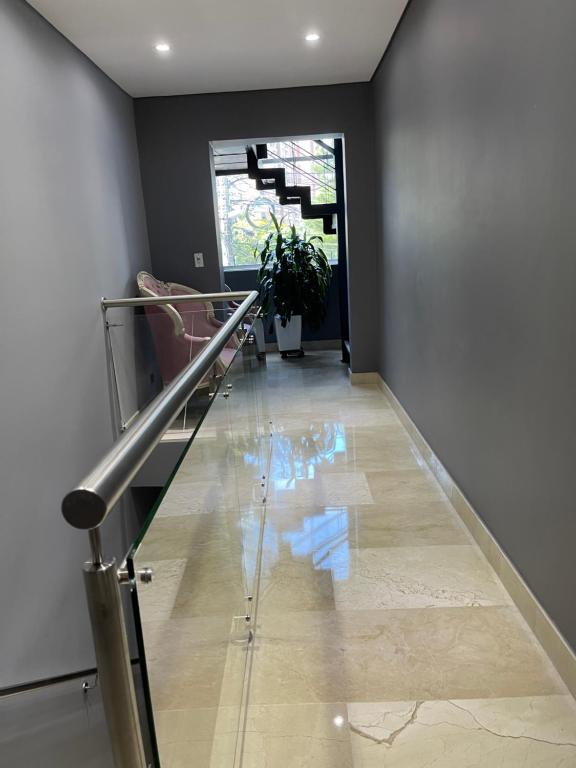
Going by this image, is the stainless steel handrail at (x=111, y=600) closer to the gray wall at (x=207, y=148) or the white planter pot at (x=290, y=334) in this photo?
the gray wall at (x=207, y=148)

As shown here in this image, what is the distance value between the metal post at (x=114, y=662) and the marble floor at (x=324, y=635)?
0.09 meters

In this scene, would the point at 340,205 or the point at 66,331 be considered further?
the point at 340,205

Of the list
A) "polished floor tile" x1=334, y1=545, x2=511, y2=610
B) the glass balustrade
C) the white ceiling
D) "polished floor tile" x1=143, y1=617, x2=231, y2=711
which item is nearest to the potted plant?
the white ceiling

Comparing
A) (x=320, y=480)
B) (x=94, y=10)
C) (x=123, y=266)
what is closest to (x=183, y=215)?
(x=123, y=266)

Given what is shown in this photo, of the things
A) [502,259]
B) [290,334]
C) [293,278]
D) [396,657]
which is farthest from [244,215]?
[396,657]

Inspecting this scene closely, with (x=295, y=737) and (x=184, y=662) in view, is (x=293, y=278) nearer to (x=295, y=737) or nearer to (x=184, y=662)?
(x=295, y=737)

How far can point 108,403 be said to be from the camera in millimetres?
3443

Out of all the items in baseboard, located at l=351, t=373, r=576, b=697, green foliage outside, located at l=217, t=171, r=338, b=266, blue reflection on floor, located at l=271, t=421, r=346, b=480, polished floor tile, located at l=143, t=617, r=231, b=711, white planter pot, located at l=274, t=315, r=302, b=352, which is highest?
green foliage outside, located at l=217, t=171, r=338, b=266

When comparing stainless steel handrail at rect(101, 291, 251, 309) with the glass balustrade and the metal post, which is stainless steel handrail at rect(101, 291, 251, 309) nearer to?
the glass balustrade

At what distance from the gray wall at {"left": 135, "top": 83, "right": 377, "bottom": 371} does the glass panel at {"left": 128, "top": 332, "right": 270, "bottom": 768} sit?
290 centimetres

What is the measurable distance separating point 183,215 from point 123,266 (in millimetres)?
909

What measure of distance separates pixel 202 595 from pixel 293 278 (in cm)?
508

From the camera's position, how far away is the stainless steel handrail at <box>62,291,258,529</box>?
0.50m

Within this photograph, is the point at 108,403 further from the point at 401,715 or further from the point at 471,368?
the point at 401,715
